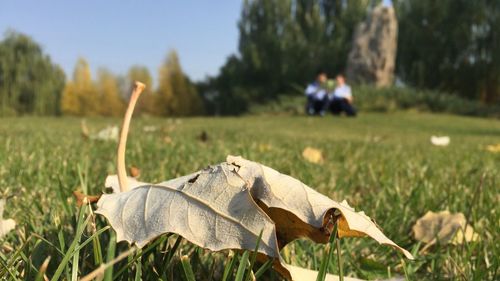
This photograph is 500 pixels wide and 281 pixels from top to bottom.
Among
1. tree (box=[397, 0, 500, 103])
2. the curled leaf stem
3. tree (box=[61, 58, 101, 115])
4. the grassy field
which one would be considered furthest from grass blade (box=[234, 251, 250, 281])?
tree (box=[61, 58, 101, 115])

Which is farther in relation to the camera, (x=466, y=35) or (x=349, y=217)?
(x=466, y=35)

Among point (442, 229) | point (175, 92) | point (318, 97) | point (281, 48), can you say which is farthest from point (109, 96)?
point (442, 229)

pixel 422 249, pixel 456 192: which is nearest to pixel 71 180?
pixel 422 249

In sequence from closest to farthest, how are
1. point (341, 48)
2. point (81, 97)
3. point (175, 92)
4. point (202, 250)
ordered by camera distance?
point (202, 250) → point (341, 48) → point (175, 92) → point (81, 97)

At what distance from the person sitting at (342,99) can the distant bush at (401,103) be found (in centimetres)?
277

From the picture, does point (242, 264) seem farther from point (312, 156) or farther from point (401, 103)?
point (401, 103)

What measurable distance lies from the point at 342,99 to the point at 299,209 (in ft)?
43.3

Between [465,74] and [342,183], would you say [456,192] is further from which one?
[465,74]

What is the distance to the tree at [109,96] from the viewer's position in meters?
31.5

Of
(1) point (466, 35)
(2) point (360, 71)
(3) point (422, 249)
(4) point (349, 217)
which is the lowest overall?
(3) point (422, 249)

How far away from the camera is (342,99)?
44.5ft

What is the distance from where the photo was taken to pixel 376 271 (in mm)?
998

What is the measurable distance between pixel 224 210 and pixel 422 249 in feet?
2.25

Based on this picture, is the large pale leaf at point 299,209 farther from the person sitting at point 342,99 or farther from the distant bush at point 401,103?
the distant bush at point 401,103
